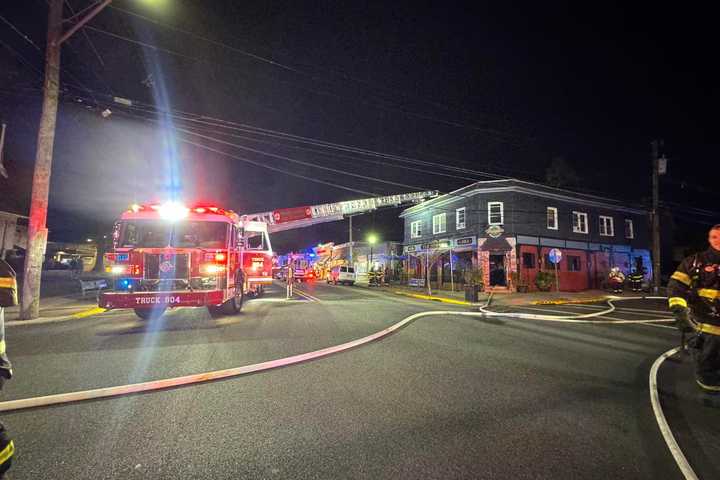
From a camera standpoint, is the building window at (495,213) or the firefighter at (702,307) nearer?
the firefighter at (702,307)

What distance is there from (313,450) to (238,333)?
5046mm

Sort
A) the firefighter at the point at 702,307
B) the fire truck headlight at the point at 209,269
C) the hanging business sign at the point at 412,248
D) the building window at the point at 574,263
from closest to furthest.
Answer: the firefighter at the point at 702,307, the fire truck headlight at the point at 209,269, the building window at the point at 574,263, the hanging business sign at the point at 412,248

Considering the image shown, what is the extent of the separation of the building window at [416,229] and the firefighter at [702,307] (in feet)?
94.9

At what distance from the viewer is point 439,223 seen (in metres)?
30.2

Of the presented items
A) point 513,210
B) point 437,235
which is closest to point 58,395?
point 513,210

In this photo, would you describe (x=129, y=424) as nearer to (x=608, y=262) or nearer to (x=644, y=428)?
(x=644, y=428)

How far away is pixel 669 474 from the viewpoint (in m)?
2.46

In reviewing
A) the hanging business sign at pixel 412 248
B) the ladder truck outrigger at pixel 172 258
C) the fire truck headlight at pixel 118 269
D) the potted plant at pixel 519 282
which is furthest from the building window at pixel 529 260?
the fire truck headlight at pixel 118 269

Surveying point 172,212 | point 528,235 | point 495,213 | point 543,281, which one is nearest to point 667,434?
point 172,212

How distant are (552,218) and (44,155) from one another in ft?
94.3

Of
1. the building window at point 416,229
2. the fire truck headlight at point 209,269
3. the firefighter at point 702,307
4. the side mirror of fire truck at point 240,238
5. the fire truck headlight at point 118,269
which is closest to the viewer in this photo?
the firefighter at point 702,307

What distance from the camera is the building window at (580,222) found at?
26886 millimetres

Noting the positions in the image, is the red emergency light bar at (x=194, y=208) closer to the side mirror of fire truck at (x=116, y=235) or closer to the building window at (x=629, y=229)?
the side mirror of fire truck at (x=116, y=235)

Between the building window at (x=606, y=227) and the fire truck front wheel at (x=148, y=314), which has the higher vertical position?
the building window at (x=606, y=227)
